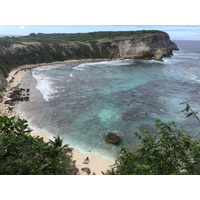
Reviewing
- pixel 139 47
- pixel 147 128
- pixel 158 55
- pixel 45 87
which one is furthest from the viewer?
pixel 139 47

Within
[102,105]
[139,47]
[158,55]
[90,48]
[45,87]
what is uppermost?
[139,47]

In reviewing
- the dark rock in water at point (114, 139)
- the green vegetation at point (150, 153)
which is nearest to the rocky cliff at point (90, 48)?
the dark rock in water at point (114, 139)

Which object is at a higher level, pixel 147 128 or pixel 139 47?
pixel 139 47

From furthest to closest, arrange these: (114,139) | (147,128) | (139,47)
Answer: (139,47), (147,128), (114,139)

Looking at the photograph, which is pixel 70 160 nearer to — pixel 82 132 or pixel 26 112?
pixel 82 132

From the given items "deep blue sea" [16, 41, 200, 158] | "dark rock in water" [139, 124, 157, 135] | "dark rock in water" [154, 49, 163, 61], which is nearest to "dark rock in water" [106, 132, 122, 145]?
"deep blue sea" [16, 41, 200, 158]

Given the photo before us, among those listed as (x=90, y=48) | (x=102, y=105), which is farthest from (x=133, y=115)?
(x=90, y=48)

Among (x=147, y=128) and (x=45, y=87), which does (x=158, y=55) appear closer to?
(x=45, y=87)

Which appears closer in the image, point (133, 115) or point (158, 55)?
point (133, 115)

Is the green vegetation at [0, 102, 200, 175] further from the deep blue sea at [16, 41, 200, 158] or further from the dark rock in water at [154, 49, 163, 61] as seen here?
the dark rock in water at [154, 49, 163, 61]
